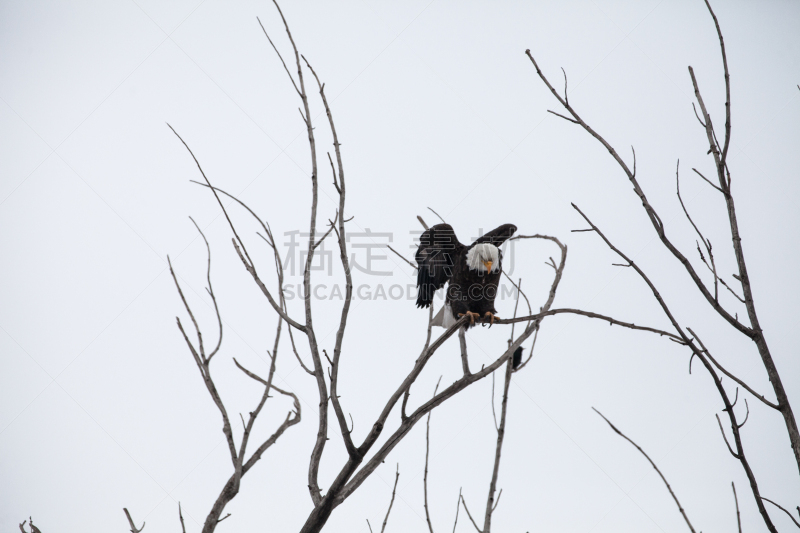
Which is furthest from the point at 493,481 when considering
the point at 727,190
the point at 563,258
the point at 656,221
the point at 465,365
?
the point at 727,190

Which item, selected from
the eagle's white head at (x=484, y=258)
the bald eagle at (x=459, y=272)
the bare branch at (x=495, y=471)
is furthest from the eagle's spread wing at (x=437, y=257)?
the bare branch at (x=495, y=471)

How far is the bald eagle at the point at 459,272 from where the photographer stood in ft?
14.2

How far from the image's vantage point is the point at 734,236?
1.34m

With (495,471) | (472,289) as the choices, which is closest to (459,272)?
(472,289)

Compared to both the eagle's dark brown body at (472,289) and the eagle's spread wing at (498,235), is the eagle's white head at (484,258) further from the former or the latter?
the eagle's spread wing at (498,235)

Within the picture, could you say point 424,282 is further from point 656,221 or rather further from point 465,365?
point 656,221

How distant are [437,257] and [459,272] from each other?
0.85 ft

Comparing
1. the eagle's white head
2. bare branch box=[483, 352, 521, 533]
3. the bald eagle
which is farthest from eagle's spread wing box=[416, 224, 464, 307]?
bare branch box=[483, 352, 521, 533]

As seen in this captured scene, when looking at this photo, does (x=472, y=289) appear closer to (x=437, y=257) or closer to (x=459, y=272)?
(x=459, y=272)

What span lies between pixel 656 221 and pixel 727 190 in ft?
0.62

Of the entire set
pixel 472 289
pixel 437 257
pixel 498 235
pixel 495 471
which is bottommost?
pixel 495 471

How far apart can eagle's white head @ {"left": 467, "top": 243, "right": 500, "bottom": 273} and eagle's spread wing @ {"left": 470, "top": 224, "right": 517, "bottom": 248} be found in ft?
0.89

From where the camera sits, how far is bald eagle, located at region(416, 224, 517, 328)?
14.2ft

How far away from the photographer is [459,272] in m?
4.43
